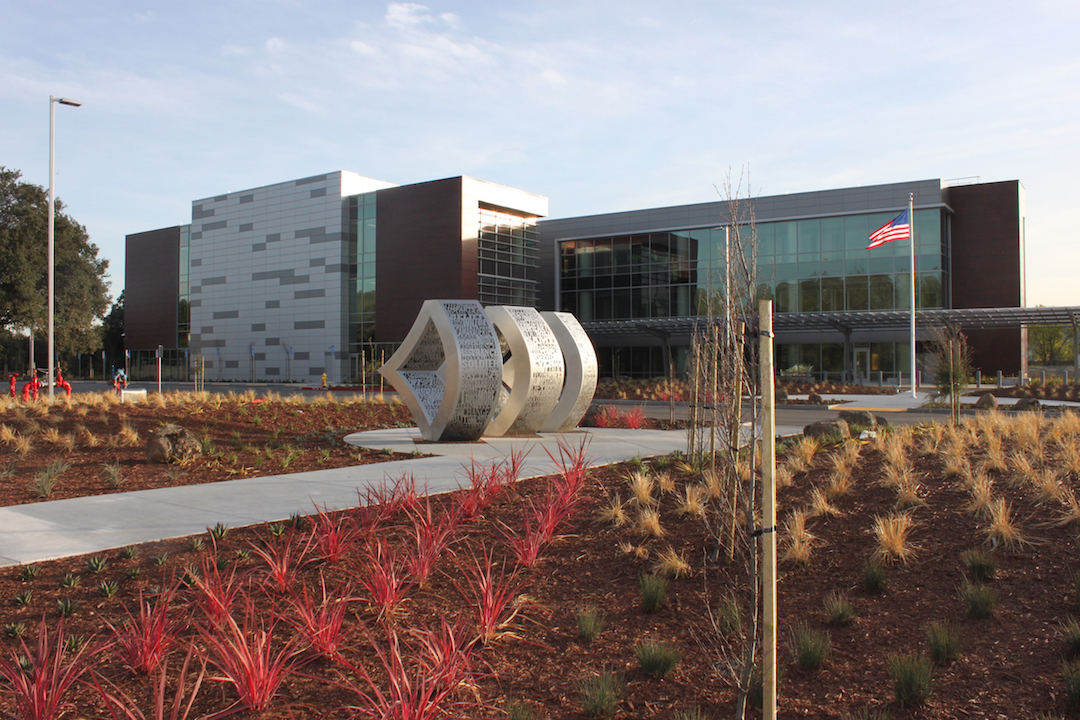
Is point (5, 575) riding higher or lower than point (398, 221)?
lower

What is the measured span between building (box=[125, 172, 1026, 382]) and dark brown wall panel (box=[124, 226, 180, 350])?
0.21m

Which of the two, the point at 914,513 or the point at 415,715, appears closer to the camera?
the point at 415,715

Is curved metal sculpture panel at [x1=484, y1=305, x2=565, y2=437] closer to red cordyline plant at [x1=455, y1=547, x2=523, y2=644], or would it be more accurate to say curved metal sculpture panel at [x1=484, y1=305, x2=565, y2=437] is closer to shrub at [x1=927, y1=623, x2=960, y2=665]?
red cordyline plant at [x1=455, y1=547, x2=523, y2=644]

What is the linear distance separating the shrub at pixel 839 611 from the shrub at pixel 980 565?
109 centimetres

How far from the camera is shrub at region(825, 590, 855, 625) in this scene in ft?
16.5

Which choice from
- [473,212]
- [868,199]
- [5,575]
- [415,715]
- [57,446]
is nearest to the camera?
[415,715]

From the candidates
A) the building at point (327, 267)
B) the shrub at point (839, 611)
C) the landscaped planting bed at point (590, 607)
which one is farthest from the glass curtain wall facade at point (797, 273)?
the shrub at point (839, 611)

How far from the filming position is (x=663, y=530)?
279 inches

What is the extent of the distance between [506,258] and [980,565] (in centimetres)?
4628

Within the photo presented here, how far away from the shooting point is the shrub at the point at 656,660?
14.5 feet

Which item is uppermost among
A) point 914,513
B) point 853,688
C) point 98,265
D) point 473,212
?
point 473,212

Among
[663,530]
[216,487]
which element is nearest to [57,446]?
[216,487]

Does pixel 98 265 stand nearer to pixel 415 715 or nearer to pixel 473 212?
pixel 473 212

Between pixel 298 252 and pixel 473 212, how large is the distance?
14680 mm
